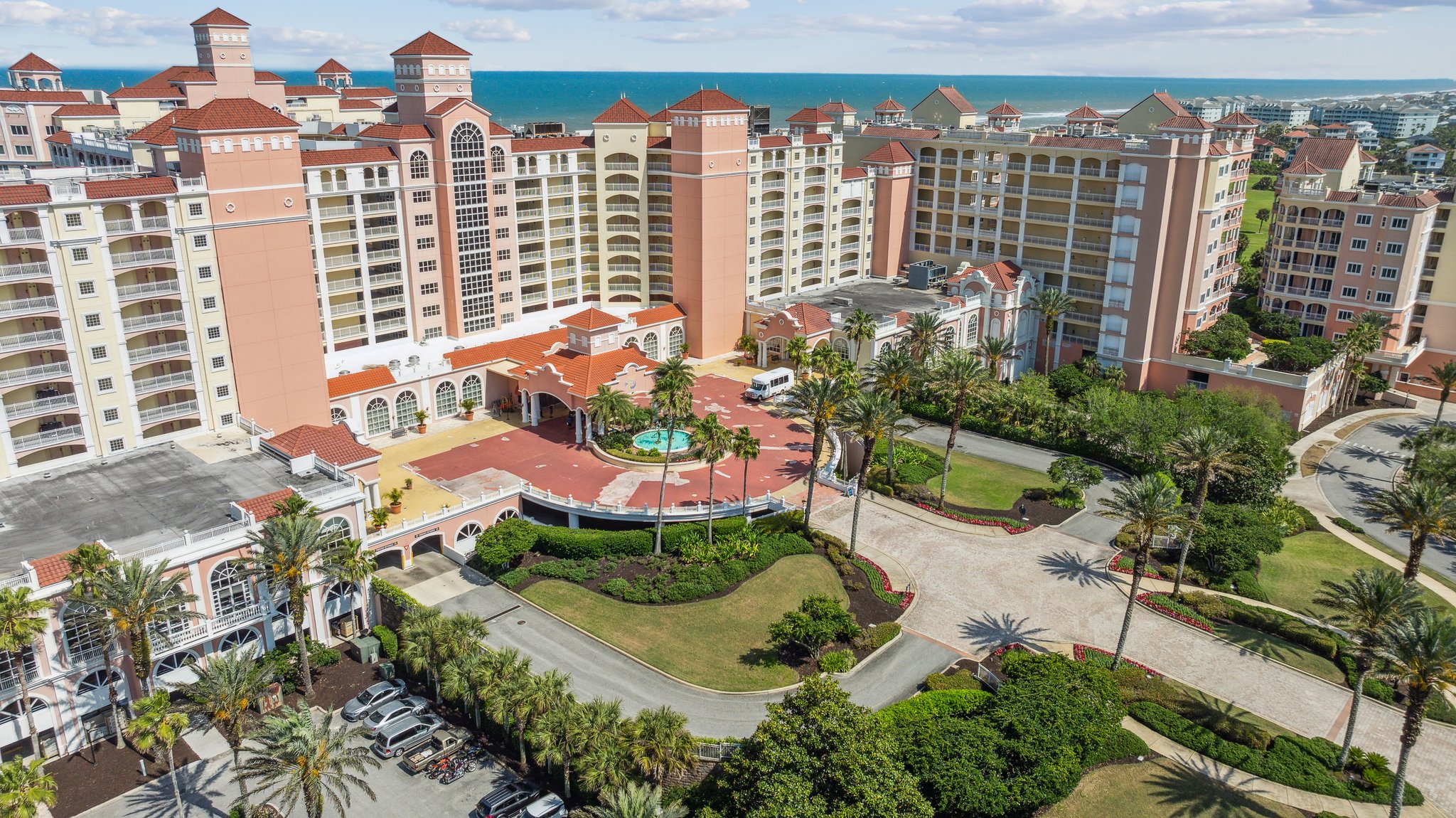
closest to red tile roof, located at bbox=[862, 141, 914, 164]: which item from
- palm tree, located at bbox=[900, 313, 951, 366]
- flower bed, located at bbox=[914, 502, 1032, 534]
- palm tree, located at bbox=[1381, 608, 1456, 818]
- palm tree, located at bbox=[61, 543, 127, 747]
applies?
palm tree, located at bbox=[900, 313, 951, 366]

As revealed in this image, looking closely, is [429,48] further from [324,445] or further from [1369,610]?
[1369,610]

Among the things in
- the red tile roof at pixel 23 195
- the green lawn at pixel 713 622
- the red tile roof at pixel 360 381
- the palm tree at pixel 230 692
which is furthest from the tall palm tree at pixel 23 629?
the red tile roof at pixel 360 381

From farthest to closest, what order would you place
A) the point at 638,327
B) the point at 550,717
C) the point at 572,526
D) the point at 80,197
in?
the point at 638,327 < the point at 572,526 < the point at 80,197 < the point at 550,717

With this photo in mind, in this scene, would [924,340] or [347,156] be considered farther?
[924,340]

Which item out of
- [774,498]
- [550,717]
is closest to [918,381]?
[774,498]

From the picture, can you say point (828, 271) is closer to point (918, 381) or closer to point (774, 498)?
point (918, 381)

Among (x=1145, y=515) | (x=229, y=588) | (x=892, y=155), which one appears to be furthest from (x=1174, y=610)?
(x=892, y=155)

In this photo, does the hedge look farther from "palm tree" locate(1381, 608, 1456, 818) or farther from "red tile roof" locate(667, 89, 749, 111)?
"red tile roof" locate(667, 89, 749, 111)
